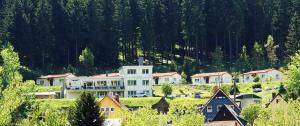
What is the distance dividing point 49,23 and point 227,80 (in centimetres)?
3114

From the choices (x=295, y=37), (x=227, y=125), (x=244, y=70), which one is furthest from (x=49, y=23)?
(x=227, y=125)

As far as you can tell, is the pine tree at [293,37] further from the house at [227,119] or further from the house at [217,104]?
the house at [227,119]

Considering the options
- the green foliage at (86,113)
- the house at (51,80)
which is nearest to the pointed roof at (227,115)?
the green foliage at (86,113)

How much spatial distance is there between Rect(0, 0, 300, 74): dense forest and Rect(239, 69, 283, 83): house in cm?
537

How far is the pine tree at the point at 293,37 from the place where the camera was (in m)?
118

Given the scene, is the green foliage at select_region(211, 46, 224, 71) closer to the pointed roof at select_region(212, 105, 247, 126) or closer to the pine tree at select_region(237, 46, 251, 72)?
the pine tree at select_region(237, 46, 251, 72)

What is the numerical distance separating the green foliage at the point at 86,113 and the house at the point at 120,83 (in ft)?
192

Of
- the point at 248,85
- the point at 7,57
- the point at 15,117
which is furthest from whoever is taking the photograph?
the point at 248,85

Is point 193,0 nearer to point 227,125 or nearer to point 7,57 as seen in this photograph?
point 7,57

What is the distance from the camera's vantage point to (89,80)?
10331 centimetres

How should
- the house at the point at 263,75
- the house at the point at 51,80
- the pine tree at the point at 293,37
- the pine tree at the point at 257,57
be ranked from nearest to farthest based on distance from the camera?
the house at the point at 51,80 → the house at the point at 263,75 → the pine tree at the point at 257,57 → the pine tree at the point at 293,37

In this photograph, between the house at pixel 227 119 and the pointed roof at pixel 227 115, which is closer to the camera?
the house at pixel 227 119

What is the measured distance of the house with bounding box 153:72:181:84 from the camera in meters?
109

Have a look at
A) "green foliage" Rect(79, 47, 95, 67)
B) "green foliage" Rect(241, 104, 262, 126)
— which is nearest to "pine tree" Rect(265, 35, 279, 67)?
"green foliage" Rect(79, 47, 95, 67)
